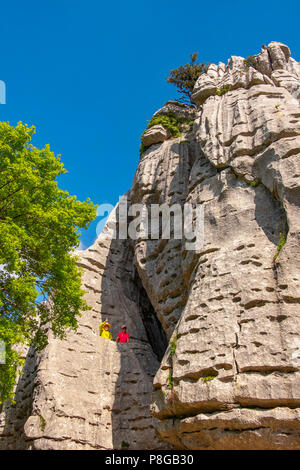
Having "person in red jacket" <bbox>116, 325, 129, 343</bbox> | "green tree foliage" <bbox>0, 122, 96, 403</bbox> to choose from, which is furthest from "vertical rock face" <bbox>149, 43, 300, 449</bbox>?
"person in red jacket" <bbox>116, 325, 129, 343</bbox>

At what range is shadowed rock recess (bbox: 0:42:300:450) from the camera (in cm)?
979

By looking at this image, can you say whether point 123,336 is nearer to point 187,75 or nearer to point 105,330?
point 105,330

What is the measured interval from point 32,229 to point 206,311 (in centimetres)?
623

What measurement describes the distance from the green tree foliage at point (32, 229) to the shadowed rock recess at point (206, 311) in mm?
3212

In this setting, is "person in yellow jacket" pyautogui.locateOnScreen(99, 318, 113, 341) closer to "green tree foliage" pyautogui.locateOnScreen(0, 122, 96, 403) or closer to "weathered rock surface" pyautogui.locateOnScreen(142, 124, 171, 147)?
"green tree foliage" pyautogui.locateOnScreen(0, 122, 96, 403)

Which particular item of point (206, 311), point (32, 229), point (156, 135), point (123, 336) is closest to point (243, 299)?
point (206, 311)

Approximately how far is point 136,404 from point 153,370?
1.73m

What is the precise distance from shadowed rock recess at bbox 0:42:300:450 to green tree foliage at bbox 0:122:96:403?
3.21 m

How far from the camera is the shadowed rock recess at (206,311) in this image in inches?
385

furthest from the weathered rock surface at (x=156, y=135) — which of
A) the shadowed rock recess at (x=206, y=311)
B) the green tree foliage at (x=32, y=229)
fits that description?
the green tree foliage at (x=32, y=229)

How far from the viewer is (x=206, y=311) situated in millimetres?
11531

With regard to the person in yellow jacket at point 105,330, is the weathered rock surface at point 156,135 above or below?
above

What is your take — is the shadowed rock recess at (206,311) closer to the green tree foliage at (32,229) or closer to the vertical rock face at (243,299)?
the vertical rock face at (243,299)

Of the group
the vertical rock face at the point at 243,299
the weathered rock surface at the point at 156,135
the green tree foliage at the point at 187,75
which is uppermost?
the green tree foliage at the point at 187,75
